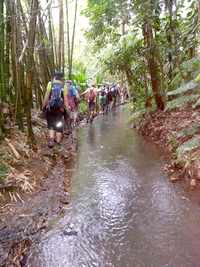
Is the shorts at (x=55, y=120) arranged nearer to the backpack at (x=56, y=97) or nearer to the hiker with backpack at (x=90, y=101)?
the backpack at (x=56, y=97)

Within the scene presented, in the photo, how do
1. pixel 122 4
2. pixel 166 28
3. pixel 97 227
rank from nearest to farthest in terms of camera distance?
pixel 97 227 < pixel 122 4 < pixel 166 28

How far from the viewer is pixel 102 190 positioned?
6.17 meters

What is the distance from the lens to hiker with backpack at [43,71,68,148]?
8.16m

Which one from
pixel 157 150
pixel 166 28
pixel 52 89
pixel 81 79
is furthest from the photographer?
pixel 81 79

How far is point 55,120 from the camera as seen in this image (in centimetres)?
846

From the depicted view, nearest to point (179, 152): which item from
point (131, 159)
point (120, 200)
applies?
point (120, 200)

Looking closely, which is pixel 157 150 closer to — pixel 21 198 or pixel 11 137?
pixel 11 137

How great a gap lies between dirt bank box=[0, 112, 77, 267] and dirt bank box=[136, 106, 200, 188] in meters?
2.05

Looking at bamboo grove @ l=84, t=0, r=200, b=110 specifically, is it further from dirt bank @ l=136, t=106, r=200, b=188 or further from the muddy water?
the muddy water

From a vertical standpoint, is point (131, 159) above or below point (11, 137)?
below

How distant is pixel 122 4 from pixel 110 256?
Result: 26.4 feet

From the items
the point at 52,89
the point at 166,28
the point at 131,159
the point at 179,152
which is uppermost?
the point at 166,28

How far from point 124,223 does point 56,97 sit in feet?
13.4

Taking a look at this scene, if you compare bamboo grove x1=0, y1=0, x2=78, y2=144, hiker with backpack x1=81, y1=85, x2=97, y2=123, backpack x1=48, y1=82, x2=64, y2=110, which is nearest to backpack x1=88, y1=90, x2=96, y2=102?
hiker with backpack x1=81, y1=85, x2=97, y2=123
